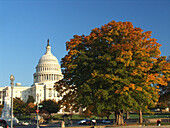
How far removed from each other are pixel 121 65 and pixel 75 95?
8.31 m

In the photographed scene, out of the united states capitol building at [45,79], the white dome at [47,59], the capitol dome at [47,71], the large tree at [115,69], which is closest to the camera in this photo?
the large tree at [115,69]

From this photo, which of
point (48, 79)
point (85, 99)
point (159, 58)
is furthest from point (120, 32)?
point (48, 79)

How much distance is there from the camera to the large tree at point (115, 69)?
35.4 metres

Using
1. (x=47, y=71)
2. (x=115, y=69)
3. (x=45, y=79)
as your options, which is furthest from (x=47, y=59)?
(x=115, y=69)

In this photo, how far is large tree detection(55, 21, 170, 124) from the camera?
35.4 meters

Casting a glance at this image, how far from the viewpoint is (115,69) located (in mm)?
35969

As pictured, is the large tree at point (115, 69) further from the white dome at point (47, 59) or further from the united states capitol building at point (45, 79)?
the white dome at point (47, 59)

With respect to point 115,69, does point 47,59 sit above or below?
above

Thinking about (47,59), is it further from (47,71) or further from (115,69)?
(115,69)

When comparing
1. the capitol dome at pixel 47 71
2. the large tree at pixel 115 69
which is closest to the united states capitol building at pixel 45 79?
the capitol dome at pixel 47 71

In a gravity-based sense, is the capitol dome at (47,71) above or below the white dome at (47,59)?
below

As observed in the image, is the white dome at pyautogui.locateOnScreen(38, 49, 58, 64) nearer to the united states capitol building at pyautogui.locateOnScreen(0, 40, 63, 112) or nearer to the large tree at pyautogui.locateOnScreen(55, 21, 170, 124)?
the united states capitol building at pyautogui.locateOnScreen(0, 40, 63, 112)

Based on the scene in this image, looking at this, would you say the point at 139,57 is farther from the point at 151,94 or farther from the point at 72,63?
the point at 72,63

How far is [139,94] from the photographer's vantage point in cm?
3575
